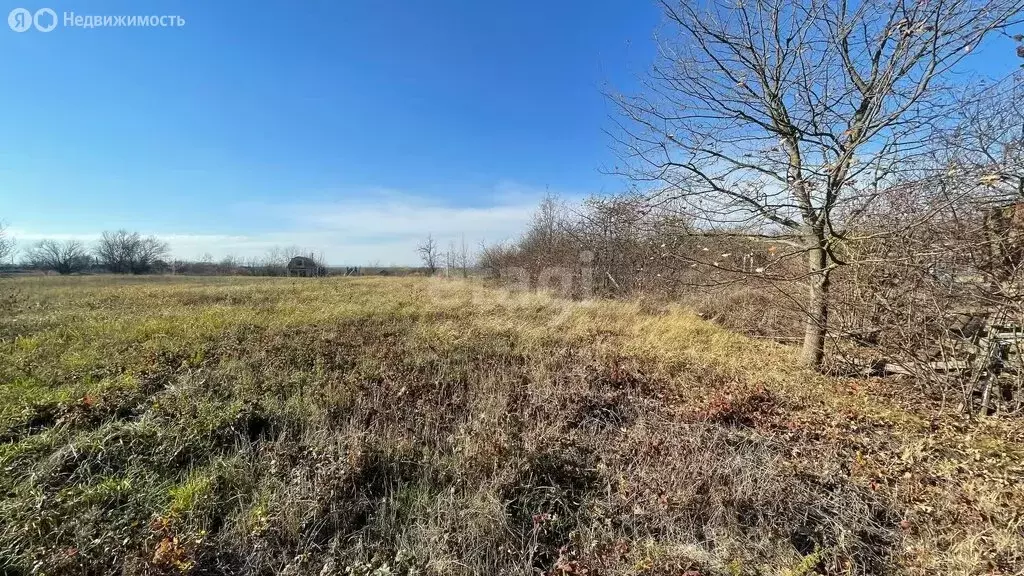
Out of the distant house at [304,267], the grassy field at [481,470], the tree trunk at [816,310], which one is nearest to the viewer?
the grassy field at [481,470]

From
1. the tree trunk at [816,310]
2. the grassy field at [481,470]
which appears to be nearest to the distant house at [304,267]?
the grassy field at [481,470]

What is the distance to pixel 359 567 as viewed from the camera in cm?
201

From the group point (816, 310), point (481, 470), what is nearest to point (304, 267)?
point (481, 470)

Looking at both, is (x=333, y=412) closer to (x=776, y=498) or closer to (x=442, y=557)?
(x=442, y=557)

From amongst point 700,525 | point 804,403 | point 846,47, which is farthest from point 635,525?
point 846,47

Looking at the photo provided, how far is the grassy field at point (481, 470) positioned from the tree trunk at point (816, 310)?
68 cm

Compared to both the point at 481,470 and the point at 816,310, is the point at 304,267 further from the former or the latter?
the point at 816,310

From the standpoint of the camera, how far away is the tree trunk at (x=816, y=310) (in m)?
4.92

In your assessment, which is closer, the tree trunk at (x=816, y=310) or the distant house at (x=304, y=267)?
the tree trunk at (x=816, y=310)

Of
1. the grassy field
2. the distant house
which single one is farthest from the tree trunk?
the distant house

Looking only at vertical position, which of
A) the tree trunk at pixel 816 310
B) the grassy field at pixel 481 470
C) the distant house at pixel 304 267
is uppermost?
the distant house at pixel 304 267

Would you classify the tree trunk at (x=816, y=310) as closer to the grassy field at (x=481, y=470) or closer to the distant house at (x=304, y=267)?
the grassy field at (x=481, y=470)

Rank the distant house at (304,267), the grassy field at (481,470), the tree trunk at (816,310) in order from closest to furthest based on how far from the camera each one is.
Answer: the grassy field at (481,470)
the tree trunk at (816,310)
the distant house at (304,267)

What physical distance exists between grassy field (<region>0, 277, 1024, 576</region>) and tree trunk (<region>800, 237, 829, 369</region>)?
677mm
